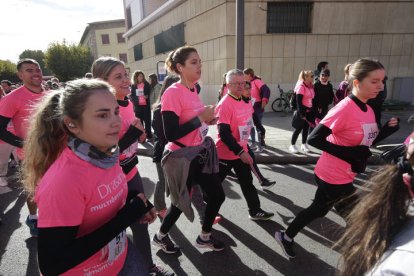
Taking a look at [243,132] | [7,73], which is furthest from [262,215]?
[7,73]

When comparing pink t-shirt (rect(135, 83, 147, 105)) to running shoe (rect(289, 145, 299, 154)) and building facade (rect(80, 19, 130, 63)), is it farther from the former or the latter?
building facade (rect(80, 19, 130, 63))

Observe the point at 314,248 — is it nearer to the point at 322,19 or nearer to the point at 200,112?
the point at 200,112

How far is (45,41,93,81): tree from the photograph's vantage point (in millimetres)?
39594

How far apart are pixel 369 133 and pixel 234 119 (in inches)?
52.5

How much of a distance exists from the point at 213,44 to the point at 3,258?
1038 centimetres

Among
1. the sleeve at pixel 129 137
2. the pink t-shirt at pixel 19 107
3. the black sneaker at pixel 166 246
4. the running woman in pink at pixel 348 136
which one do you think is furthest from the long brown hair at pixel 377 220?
the pink t-shirt at pixel 19 107

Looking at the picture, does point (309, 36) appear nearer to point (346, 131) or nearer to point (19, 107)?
point (346, 131)

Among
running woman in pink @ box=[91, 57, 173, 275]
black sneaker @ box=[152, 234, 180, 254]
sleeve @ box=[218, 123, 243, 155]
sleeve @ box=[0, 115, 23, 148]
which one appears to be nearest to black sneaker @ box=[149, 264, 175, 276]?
running woman in pink @ box=[91, 57, 173, 275]

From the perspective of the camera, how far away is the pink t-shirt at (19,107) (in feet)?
10.2

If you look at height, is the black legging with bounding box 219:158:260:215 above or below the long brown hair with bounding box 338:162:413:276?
below

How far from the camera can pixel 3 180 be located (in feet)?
16.2

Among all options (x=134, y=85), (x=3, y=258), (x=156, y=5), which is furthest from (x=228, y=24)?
(x=156, y=5)

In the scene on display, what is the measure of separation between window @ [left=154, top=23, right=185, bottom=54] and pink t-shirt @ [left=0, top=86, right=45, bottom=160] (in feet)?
38.3

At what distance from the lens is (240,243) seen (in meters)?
3.09
